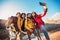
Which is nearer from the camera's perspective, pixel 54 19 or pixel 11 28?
pixel 11 28

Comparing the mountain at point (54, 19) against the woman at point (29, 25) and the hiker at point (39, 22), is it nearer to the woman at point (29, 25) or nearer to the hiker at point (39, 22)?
the hiker at point (39, 22)

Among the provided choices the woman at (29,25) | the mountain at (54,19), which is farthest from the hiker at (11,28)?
the mountain at (54,19)

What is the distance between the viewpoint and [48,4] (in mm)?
2166

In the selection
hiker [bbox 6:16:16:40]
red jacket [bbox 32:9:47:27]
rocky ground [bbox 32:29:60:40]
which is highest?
red jacket [bbox 32:9:47:27]

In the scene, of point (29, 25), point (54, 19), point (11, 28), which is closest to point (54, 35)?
point (54, 19)

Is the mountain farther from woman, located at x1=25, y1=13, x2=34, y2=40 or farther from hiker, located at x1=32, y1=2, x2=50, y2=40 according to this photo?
woman, located at x1=25, y1=13, x2=34, y2=40

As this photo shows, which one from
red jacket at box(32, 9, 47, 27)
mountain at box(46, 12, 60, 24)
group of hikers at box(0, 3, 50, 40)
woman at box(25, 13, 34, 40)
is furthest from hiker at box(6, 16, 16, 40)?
mountain at box(46, 12, 60, 24)

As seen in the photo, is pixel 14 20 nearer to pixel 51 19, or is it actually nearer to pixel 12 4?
pixel 12 4

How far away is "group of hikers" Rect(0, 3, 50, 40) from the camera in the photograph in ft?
6.70

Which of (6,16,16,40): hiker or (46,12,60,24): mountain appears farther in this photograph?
(46,12,60,24): mountain

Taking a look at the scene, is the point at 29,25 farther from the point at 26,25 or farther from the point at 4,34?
the point at 4,34

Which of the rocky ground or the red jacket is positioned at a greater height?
the red jacket

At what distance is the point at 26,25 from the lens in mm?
2064

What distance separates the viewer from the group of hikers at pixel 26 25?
6.70 feet
